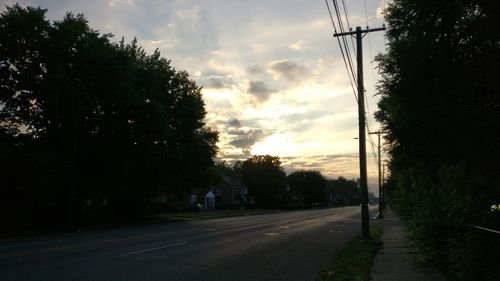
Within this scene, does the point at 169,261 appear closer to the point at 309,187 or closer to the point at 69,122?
the point at 69,122

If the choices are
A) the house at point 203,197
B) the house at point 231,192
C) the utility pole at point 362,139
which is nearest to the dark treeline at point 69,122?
the utility pole at point 362,139

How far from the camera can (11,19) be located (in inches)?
1247

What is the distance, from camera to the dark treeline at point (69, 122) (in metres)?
29.6

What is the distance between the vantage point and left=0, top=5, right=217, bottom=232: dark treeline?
29609 millimetres

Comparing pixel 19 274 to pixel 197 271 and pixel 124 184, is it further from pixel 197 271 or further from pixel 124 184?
pixel 124 184

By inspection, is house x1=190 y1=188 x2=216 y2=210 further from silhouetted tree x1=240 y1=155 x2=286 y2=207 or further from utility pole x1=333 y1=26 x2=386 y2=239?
utility pole x1=333 y1=26 x2=386 y2=239

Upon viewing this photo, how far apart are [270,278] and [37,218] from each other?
84.7ft

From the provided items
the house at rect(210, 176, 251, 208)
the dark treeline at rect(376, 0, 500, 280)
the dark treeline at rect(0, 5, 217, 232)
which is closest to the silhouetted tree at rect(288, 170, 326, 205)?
the house at rect(210, 176, 251, 208)

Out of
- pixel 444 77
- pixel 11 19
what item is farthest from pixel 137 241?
pixel 11 19

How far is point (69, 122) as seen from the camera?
111ft

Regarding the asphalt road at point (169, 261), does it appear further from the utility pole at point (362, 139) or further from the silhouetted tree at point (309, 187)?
the silhouetted tree at point (309, 187)

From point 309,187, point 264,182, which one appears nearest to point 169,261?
point 264,182

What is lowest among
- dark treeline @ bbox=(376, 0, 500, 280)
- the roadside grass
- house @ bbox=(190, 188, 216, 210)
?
the roadside grass

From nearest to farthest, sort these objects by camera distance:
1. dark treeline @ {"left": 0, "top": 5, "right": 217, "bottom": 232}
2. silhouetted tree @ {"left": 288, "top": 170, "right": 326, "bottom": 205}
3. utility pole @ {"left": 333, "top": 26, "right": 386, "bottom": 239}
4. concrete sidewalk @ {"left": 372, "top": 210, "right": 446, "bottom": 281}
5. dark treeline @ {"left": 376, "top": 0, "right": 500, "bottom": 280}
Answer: concrete sidewalk @ {"left": 372, "top": 210, "right": 446, "bottom": 281} → dark treeline @ {"left": 376, "top": 0, "right": 500, "bottom": 280} → utility pole @ {"left": 333, "top": 26, "right": 386, "bottom": 239} → dark treeline @ {"left": 0, "top": 5, "right": 217, "bottom": 232} → silhouetted tree @ {"left": 288, "top": 170, "right": 326, "bottom": 205}
